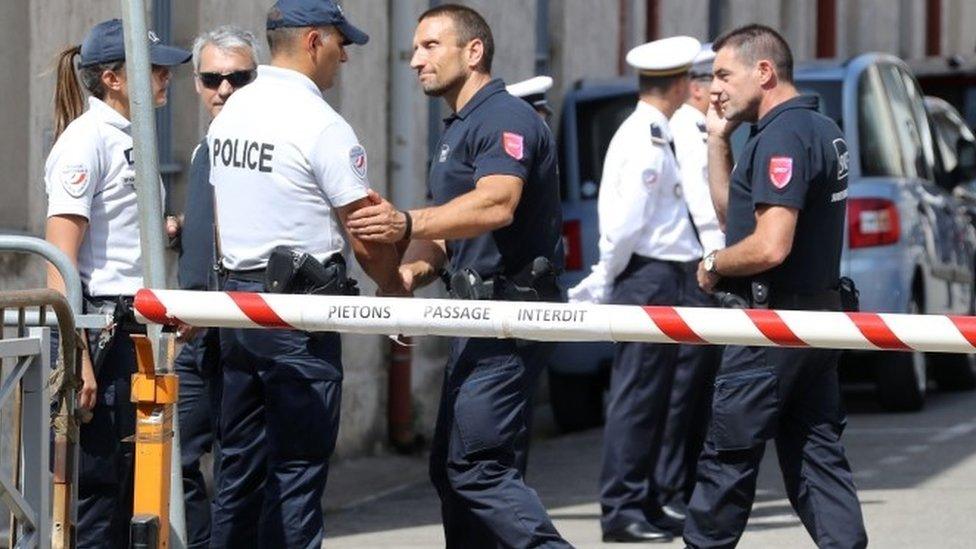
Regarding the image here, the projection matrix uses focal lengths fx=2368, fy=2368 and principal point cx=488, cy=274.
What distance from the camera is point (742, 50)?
725cm

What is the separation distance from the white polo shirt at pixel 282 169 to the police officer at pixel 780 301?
1190 mm

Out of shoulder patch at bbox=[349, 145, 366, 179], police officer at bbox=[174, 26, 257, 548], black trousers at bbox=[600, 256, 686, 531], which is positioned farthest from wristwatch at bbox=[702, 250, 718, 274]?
black trousers at bbox=[600, 256, 686, 531]

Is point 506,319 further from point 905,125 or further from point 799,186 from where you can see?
point 905,125

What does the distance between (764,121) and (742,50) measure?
27 cm

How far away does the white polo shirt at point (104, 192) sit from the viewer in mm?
6867

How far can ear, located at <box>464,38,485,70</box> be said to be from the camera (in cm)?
720

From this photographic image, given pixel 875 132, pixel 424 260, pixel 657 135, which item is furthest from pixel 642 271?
pixel 875 132

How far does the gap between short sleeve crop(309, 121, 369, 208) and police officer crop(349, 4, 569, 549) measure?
7 centimetres

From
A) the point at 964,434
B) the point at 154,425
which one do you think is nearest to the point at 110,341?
the point at 154,425

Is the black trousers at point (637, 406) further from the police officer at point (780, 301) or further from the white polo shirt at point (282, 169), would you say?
the white polo shirt at point (282, 169)

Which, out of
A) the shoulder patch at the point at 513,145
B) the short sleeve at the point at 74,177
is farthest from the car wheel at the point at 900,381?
the short sleeve at the point at 74,177

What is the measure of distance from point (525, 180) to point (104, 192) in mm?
1237

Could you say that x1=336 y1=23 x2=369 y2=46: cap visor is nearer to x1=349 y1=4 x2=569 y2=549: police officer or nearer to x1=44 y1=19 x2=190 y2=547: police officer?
x1=349 y1=4 x2=569 y2=549: police officer

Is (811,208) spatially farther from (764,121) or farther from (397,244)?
(397,244)
